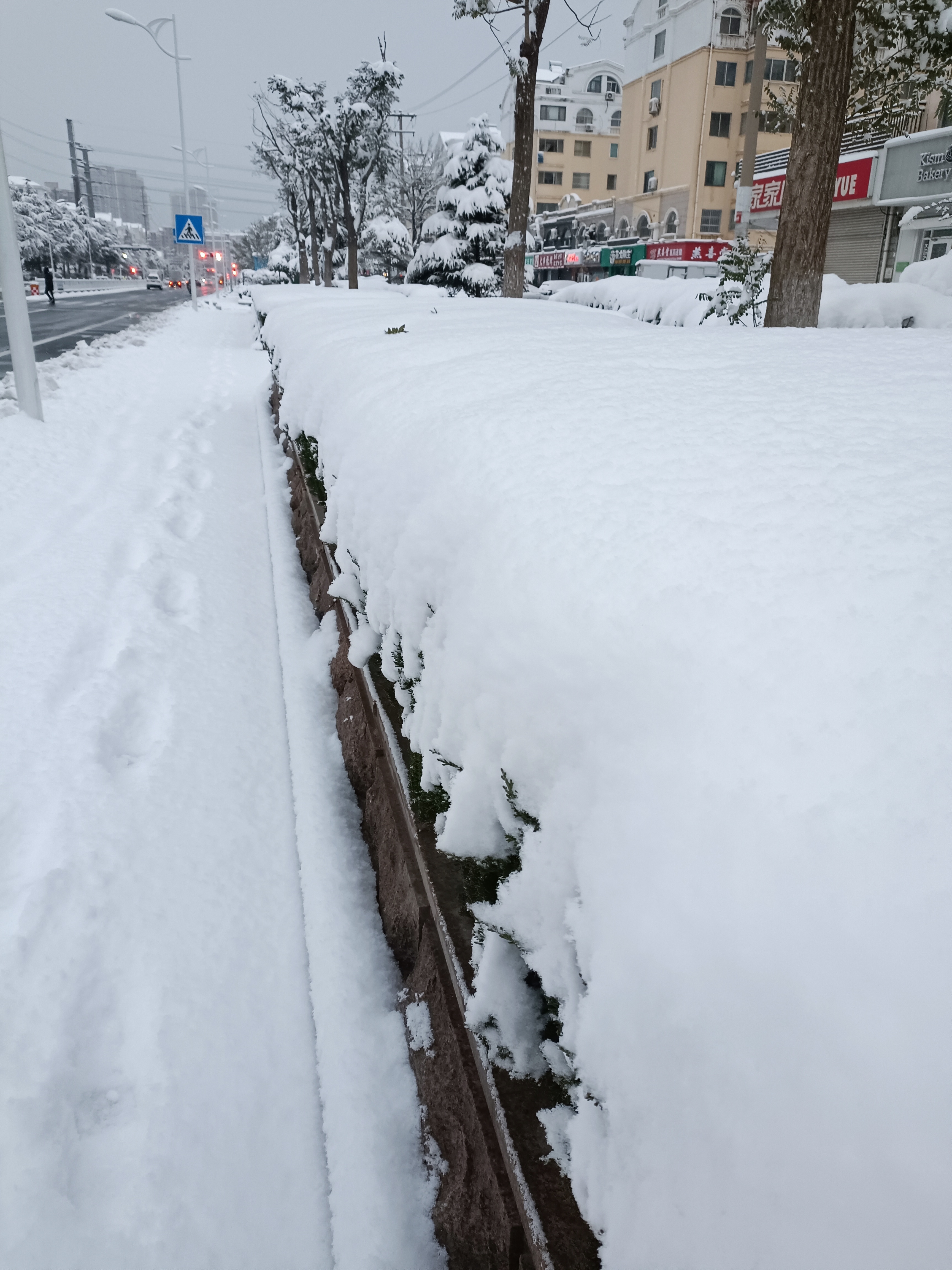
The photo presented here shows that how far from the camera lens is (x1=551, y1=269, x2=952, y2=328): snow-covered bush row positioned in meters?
8.11

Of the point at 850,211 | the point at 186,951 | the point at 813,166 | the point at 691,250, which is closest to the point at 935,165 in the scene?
the point at 850,211

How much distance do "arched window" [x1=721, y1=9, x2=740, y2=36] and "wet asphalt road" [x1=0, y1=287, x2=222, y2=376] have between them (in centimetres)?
2580

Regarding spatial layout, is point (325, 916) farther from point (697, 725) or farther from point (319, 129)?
point (319, 129)

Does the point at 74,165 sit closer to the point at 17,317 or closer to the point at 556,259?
the point at 556,259

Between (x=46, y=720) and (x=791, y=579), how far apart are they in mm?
2964

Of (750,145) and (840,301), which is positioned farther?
(750,145)

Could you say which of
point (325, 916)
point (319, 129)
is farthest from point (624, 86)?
point (325, 916)

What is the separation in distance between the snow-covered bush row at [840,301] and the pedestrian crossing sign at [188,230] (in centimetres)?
1415

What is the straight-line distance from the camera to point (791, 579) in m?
1.09

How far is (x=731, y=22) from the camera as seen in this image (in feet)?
113

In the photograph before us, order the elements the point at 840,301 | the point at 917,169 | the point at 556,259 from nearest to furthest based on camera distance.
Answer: the point at 840,301, the point at 917,169, the point at 556,259

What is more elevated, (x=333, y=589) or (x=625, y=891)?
(x=625, y=891)

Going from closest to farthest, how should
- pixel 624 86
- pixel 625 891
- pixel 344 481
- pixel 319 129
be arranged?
1. pixel 625 891
2. pixel 344 481
3. pixel 319 129
4. pixel 624 86

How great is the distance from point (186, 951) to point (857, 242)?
2527cm
